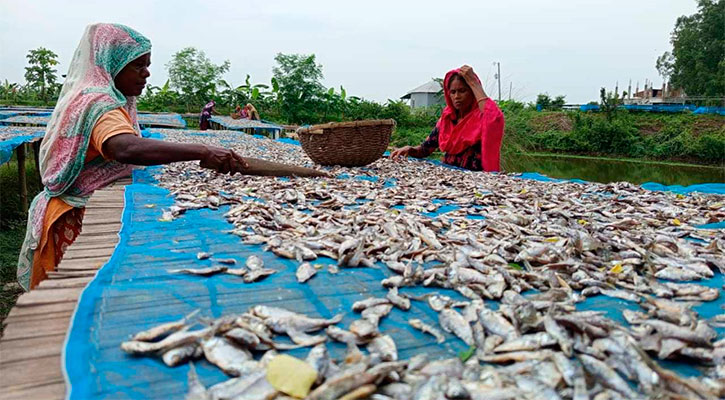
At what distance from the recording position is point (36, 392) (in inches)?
25.4

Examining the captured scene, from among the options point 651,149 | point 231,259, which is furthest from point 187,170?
point 651,149

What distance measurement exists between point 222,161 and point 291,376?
6.34ft

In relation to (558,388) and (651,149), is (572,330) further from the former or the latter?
(651,149)

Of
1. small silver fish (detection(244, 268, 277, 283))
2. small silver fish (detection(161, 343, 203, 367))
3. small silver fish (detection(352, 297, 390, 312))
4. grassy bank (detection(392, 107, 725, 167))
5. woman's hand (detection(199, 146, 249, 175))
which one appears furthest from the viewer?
grassy bank (detection(392, 107, 725, 167))

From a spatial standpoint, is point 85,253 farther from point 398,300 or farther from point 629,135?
point 629,135

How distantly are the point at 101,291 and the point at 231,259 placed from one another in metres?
0.32

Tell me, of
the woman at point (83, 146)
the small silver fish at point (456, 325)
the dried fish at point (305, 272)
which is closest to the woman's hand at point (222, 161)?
the woman at point (83, 146)

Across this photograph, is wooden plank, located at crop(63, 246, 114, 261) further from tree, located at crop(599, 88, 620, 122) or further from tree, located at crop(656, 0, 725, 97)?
tree, located at crop(656, 0, 725, 97)

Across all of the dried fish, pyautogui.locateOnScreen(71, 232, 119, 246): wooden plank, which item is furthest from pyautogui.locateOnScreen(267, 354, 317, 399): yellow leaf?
pyautogui.locateOnScreen(71, 232, 119, 246): wooden plank

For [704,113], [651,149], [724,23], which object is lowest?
[651,149]

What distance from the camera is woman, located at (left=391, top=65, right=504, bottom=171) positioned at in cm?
388

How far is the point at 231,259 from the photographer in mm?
1197

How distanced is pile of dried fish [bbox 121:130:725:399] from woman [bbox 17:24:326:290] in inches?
11.5

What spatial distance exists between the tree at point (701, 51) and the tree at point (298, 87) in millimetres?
19529
